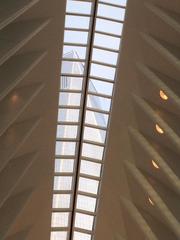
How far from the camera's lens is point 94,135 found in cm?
2577

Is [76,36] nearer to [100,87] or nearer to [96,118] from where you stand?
[100,87]

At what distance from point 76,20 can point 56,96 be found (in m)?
3.47

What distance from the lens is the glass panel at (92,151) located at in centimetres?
2603

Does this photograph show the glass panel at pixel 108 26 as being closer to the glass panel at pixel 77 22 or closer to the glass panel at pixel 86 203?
the glass panel at pixel 77 22

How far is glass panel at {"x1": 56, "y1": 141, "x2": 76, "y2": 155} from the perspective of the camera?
85.9ft

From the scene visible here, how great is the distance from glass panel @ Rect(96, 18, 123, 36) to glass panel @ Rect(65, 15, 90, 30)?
0.47 metres

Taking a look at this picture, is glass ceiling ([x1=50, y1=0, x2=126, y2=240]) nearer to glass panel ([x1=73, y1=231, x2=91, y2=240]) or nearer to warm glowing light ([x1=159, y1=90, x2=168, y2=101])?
glass panel ([x1=73, y1=231, x2=91, y2=240])

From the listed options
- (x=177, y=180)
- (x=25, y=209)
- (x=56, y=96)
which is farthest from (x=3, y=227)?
(x=177, y=180)

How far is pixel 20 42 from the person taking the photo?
16.5m

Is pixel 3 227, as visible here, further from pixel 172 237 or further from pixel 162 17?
pixel 162 17

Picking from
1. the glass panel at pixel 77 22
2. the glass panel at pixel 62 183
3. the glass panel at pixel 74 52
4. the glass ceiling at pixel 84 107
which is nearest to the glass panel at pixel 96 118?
the glass ceiling at pixel 84 107

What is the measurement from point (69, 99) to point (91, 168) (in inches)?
161

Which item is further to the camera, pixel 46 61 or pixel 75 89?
pixel 75 89

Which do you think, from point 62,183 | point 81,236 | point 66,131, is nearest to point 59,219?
point 81,236
